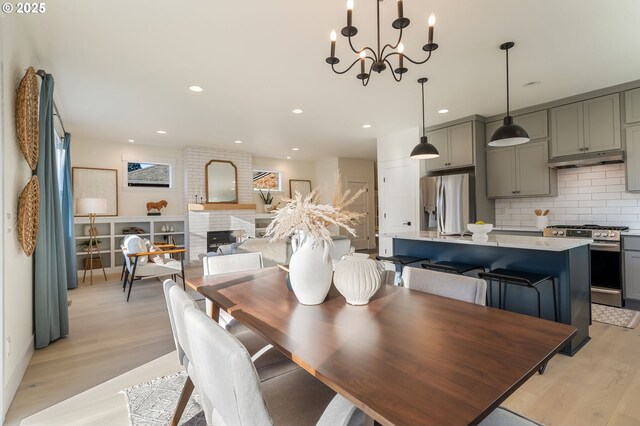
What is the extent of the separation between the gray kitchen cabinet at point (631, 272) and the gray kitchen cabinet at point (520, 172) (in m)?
1.08

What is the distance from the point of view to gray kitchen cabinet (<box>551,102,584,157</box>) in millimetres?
3969

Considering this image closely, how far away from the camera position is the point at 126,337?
2936mm

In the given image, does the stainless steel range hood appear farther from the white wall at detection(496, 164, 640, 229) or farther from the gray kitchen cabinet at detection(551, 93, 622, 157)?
the white wall at detection(496, 164, 640, 229)

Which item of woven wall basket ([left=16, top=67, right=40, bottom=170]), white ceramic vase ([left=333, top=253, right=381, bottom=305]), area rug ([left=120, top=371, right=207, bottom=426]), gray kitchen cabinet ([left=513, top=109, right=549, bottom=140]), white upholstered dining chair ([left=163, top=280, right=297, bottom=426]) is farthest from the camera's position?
gray kitchen cabinet ([left=513, top=109, right=549, bottom=140])

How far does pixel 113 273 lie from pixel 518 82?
7171mm

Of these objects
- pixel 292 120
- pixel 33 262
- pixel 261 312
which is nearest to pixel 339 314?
pixel 261 312

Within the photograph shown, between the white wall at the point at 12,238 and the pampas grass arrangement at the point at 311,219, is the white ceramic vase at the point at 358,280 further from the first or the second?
the white wall at the point at 12,238

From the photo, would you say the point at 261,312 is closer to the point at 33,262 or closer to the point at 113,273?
the point at 33,262

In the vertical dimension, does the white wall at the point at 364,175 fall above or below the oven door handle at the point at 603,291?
above

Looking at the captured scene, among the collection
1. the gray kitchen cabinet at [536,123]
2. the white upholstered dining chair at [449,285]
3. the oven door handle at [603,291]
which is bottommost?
the oven door handle at [603,291]

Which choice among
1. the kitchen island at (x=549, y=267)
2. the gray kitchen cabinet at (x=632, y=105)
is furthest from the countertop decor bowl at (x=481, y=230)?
the gray kitchen cabinet at (x=632, y=105)

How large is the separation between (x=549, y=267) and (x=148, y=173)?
23.2 feet

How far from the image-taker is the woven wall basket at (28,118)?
2.18m

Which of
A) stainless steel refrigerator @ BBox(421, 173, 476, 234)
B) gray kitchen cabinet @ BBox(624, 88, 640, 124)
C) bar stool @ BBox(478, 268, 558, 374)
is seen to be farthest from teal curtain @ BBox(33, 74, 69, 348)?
gray kitchen cabinet @ BBox(624, 88, 640, 124)
